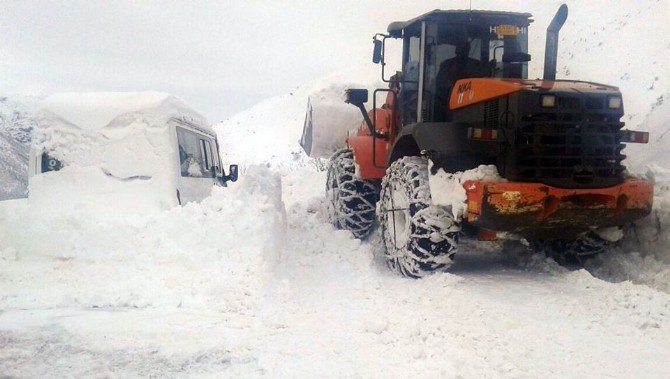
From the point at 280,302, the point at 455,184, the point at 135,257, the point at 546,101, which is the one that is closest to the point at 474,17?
the point at 546,101

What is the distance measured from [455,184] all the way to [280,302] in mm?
1814

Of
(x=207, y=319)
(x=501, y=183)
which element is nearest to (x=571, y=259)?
(x=501, y=183)

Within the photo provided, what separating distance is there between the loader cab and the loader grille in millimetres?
1320

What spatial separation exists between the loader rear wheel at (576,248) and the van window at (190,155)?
12.8 ft

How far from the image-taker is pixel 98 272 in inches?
189

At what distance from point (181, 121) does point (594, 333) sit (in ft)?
14.5

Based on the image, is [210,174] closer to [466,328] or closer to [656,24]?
[466,328]

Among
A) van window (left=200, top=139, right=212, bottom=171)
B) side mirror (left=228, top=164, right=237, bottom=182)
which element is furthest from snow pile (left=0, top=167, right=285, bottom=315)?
side mirror (left=228, top=164, right=237, bottom=182)

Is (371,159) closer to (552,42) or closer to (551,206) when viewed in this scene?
(552,42)

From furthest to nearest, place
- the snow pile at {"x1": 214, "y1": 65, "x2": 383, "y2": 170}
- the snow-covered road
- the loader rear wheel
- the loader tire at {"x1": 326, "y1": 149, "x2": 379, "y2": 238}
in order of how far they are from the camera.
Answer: the snow pile at {"x1": 214, "y1": 65, "x2": 383, "y2": 170}, the loader tire at {"x1": 326, "y1": 149, "x2": 379, "y2": 238}, the loader rear wheel, the snow-covered road

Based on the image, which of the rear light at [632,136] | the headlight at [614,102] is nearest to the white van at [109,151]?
the headlight at [614,102]

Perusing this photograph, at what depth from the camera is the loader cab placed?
20.2 ft

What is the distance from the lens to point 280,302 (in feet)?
15.3

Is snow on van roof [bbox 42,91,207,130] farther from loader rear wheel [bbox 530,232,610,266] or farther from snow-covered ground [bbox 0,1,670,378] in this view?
loader rear wheel [bbox 530,232,610,266]
